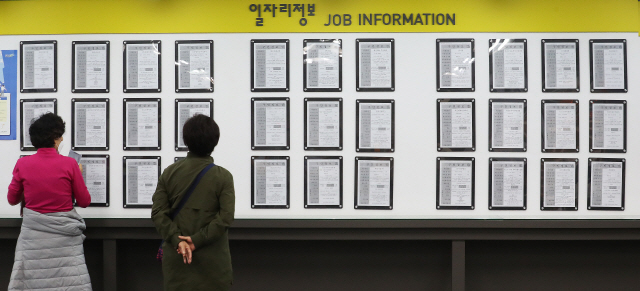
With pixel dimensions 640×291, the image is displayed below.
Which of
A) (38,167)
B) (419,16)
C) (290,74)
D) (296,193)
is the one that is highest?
(419,16)

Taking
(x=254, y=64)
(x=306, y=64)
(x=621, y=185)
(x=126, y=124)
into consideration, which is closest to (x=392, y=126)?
(x=306, y=64)

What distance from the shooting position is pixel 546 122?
2906mm

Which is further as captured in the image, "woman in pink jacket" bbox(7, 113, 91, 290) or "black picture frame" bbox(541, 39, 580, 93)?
"black picture frame" bbox(541, 39, 580, 93)

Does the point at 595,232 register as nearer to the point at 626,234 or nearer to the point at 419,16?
the point at 626,234

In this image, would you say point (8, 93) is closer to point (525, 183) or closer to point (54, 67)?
point (54, 67)

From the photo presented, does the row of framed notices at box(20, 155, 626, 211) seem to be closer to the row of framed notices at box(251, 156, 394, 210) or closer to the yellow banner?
the row of framed notices at box(251, 156, 394, 210)

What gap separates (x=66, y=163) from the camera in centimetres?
255

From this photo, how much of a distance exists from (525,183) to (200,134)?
2.18 meters

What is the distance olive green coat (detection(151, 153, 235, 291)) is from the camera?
1.97 metres

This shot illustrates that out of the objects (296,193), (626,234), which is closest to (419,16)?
(296,193)

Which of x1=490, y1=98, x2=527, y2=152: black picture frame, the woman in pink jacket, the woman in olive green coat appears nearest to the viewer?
the woman in olive green coat

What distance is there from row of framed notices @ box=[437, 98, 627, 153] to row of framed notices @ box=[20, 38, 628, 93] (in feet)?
0.33

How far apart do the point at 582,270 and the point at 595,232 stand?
1.09 feet

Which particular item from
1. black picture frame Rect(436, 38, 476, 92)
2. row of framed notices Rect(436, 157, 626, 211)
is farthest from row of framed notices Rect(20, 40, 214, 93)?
row of framed notices Rect(436, 157, 626, 211)
